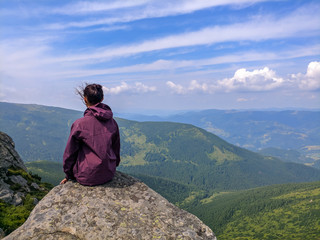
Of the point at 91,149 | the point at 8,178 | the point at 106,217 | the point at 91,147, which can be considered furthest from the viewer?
the point at 8,178

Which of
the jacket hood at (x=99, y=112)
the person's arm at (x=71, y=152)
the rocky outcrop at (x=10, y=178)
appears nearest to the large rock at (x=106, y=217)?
the person's arm at (x=71, y=152)

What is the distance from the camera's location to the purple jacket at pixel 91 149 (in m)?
9.24

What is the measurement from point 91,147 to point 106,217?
269 centimetres

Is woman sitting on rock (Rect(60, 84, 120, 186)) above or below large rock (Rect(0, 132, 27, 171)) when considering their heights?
above

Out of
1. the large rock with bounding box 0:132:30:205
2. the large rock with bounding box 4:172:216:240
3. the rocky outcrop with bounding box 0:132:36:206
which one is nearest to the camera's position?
the large rock with bounding box 4:172:216:240

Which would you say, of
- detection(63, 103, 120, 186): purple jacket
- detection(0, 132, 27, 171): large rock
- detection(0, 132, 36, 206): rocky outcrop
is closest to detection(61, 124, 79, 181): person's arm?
detection(63, 103, 120, 186): purple jacket

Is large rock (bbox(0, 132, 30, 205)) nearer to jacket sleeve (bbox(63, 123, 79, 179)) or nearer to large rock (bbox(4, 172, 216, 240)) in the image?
jacket sleeve (bbox(63, 123, 79, 179))

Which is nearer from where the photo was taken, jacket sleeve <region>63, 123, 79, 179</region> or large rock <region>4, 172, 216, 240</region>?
large rock <region>4, 172, 216, 240</region>

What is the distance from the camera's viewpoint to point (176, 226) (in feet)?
28.7

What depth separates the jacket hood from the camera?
943cm

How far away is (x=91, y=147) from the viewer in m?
9.20

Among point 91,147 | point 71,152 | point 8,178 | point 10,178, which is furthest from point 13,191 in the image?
point 91,147

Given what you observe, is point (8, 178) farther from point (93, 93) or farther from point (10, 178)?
point (93, 93)

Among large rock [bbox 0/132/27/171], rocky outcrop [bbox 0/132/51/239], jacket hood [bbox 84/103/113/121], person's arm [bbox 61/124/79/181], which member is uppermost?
jacket hood [bbox 84/103/113/121]
